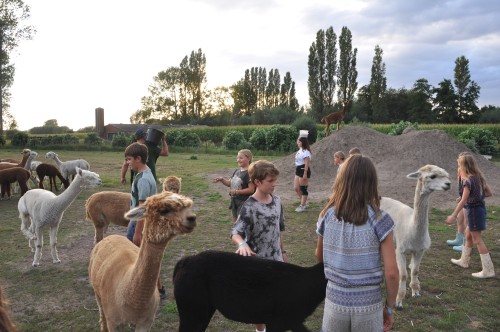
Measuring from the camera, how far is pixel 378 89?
54469 millimetres

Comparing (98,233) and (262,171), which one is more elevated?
(262,171)

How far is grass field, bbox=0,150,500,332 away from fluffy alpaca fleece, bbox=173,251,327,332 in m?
1.56

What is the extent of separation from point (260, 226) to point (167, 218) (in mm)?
811

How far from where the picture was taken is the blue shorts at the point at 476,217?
514cm

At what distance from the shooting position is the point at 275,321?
2318 millimetres

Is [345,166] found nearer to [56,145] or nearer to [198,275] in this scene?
[198,275]

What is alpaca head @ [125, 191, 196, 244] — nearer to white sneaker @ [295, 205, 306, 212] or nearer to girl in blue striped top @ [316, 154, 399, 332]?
girl in blue striped top @ [316, 154, 399, 332]

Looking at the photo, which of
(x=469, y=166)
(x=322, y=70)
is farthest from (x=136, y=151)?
(x=322, y=70)

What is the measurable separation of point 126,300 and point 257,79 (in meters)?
73.3

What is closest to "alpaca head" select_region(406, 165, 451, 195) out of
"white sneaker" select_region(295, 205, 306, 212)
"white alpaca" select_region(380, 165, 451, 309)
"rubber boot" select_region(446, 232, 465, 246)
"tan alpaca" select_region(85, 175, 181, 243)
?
"white alpaca" select_region(380, 165, 451, 309)

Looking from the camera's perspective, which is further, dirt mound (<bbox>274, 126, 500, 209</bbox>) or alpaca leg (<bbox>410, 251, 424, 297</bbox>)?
dirt mound (<bbox>274, 126, 500, 209</bbox>)

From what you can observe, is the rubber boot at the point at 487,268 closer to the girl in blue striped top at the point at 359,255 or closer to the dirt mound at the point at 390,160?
the girl in blue striped top at the point at 359,255

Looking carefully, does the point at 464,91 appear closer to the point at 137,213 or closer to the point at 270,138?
the point at 270,138

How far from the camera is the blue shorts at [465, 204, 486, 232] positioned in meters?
5.14
